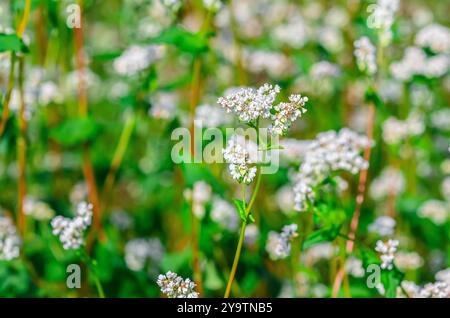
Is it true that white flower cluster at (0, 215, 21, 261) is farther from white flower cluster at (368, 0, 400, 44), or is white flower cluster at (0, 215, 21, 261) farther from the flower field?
white flower cluster at (368, 0, 400, 44)

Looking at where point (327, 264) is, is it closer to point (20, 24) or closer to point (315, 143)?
point (315, 143)

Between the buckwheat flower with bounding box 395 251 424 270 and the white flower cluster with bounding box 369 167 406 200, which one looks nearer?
the buckwheat flower with bounding box 395 251 424 270

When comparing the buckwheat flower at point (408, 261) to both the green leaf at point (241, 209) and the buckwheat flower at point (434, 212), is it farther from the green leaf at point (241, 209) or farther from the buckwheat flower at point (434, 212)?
the green leaf at point (241, 209)

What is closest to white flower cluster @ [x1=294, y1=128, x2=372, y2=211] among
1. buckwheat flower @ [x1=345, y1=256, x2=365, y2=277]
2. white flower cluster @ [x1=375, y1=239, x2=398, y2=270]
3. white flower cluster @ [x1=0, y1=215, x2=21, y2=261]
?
white flower cluster @ [x1=375, y1=239, x2=398, y2=270]

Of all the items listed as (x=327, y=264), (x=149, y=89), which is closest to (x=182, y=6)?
(x=149, y=89)

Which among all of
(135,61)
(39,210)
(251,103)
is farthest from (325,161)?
(39,210)

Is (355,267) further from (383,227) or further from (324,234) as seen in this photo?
(324,234)
